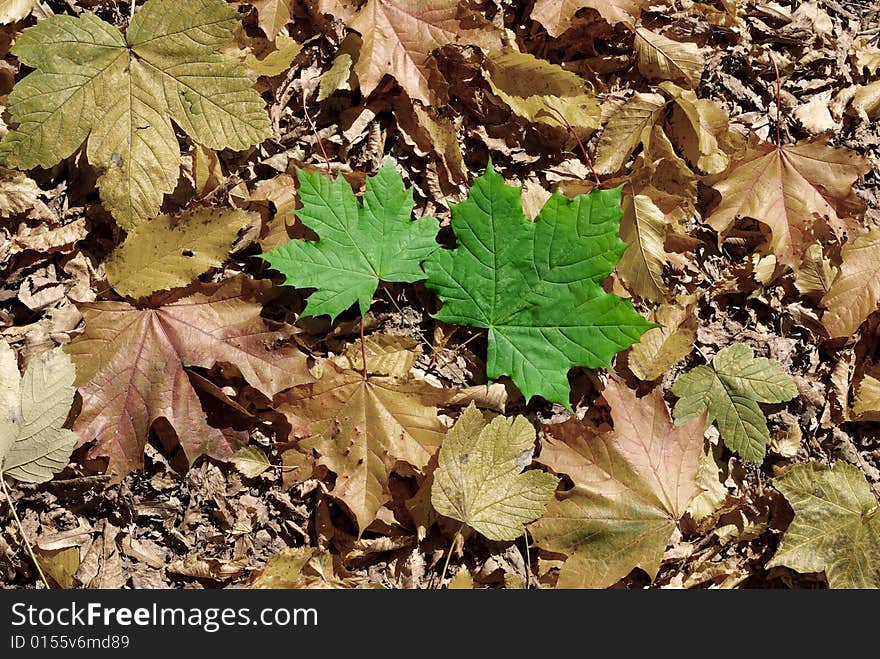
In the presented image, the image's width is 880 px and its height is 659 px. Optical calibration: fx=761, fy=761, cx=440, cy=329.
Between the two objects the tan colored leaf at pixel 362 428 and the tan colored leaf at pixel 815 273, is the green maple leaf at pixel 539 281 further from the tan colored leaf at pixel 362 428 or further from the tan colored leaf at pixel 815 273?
the tan colored leaf at pixel 815 273

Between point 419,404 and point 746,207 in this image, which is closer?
point 419,404

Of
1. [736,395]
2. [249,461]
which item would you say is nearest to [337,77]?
[249,461]

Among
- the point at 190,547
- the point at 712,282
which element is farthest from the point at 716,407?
the point at 190,547

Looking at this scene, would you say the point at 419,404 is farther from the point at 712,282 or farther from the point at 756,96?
the point at 756,96

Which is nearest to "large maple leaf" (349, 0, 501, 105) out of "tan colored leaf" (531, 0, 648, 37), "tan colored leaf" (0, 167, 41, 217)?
"tan colored leaf" (531, 0, 648, 37)

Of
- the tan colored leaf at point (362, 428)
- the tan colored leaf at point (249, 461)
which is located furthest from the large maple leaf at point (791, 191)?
the tan colored leaf at point (249, 461)

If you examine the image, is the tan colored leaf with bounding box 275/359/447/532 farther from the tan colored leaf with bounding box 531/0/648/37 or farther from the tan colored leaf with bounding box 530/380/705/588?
the tan colored leaf with bounding box 531/0/648/37
